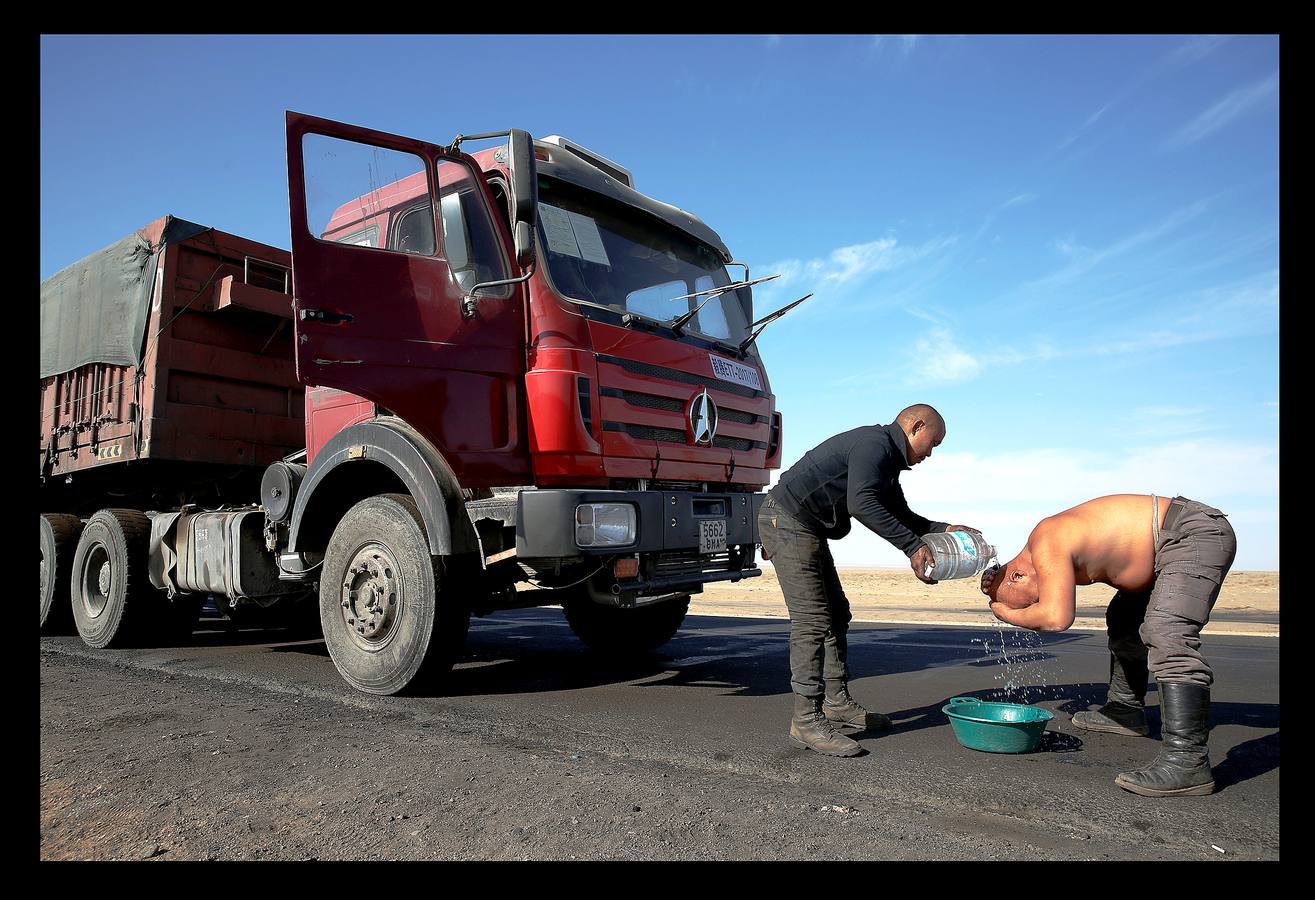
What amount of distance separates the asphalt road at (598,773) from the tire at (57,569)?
262 centimetres

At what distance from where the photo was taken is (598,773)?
3402 mm

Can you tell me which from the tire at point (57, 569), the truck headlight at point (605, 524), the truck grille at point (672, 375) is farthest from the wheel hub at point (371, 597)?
the tire at point (57, 569)

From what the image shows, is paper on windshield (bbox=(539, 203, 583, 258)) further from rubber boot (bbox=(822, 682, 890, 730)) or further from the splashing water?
the splashing water

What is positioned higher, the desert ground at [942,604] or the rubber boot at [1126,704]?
the rubber boot at [1126,704]

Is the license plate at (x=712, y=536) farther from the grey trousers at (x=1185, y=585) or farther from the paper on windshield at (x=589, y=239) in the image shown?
the grey trousers at (x=1185, y=585)

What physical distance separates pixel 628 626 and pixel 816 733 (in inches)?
126

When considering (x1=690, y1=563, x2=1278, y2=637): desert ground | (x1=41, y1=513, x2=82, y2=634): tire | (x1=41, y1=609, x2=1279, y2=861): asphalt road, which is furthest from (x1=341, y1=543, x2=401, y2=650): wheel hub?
(x1=690, y1=563, x2=1278, y2=637): desert ground

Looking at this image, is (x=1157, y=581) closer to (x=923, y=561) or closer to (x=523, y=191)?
(x=923, y=561)

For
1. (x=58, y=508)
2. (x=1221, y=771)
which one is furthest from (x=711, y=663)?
(x=58, y=508)

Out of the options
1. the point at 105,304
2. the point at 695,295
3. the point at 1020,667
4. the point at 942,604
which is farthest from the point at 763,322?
the point at 942,604

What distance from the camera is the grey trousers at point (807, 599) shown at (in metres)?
3.99

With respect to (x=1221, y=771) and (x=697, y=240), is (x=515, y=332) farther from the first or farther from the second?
(x=1221, y=771)
